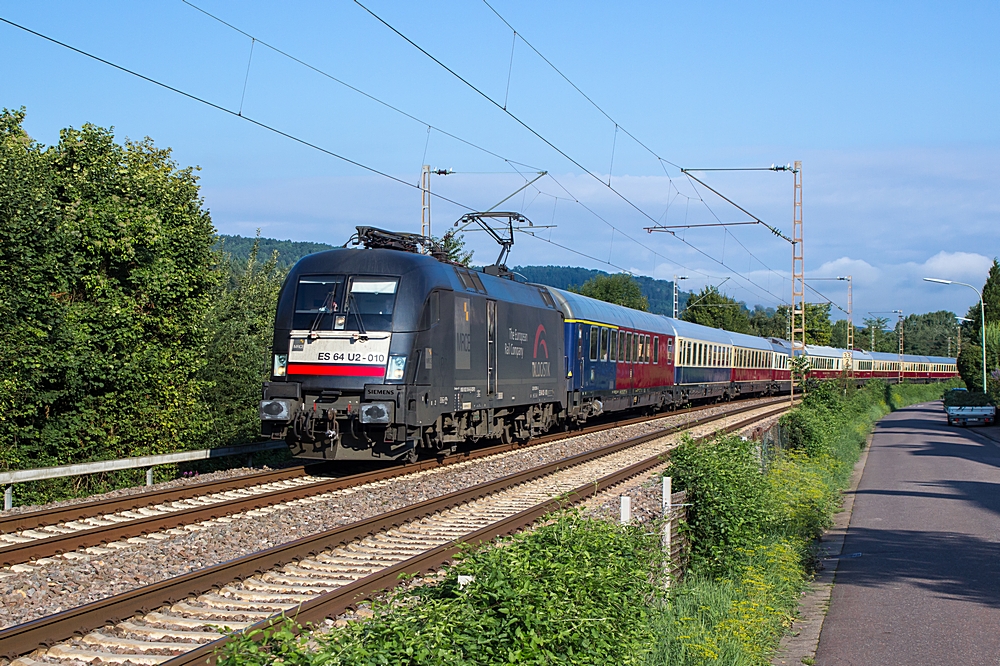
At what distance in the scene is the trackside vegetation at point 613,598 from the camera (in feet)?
15.0

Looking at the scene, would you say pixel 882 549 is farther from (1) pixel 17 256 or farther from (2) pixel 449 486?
(1) pixel 17 256

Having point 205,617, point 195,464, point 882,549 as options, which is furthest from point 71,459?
point 882,549

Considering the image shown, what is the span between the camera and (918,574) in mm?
10766

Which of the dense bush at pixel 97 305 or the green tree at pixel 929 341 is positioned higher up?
the green tree at pixel 929 341

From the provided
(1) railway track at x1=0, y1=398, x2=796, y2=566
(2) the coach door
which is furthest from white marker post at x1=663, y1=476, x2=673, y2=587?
(2) the coach door

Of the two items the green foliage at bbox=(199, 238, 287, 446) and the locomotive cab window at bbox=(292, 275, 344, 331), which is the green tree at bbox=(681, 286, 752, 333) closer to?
the green foliage at bbox=(199, 238, 287, 446)

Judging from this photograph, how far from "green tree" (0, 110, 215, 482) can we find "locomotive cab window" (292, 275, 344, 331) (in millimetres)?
5153

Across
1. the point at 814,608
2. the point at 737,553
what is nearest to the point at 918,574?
the point at 814,608

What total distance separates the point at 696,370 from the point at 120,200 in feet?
81.5

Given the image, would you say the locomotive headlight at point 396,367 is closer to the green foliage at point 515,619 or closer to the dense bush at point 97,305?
the dense bush at point 97,305

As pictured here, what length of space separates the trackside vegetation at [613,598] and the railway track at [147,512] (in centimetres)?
420

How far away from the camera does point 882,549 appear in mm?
12453

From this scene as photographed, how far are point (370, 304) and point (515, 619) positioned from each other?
10287 millimetres

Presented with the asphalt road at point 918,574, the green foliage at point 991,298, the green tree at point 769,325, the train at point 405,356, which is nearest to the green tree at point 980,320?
the green foliage at point 991,298
